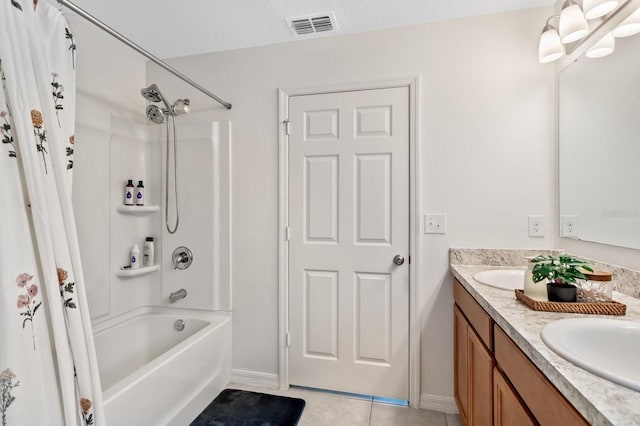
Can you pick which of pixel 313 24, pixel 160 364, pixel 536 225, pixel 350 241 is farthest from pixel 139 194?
pixel 536 225

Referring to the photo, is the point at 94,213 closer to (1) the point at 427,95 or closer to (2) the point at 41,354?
(2) the point at 41,354

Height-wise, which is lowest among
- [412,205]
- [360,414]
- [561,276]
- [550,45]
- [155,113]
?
[360,414]

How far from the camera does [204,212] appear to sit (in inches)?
82.7

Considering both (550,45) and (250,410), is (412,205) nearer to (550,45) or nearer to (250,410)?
(550,45)

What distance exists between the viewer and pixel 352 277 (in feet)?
6.22

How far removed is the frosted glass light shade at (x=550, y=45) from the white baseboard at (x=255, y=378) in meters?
2.50

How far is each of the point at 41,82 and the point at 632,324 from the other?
202 centimetres

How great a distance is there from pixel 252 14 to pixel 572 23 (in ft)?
5.36

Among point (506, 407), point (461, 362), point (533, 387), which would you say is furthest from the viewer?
point (461, 362)

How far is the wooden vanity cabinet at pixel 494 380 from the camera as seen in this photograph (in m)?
0.71

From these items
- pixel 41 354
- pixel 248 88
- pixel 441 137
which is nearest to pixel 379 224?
pixel 441 137

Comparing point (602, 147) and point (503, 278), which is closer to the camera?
point (602, 147)

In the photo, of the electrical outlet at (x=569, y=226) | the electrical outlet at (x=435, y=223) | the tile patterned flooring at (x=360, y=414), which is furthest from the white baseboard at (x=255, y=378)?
the electrical outlet at (x=569, y=226)

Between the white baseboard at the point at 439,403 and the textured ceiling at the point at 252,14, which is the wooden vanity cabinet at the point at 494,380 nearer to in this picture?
the white baseboard at the point at 439,403
